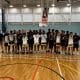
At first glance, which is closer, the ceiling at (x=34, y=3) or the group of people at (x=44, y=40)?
the group of people at (x=44, y=40)

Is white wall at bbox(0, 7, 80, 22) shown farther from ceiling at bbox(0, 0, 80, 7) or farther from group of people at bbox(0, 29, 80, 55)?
group of people at bbox(0, 29, 80, 55)

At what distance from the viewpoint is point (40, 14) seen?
27031 mm

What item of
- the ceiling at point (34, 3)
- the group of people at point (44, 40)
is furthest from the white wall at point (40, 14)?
the group of people at point (44, 40)

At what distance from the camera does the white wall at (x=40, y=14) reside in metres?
26.5

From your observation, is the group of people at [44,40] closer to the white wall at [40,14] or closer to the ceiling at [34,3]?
the ceiling at [34,3]

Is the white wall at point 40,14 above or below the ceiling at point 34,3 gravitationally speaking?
below

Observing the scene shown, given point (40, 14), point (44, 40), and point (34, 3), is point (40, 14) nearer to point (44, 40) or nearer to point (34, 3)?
point (34, 3)

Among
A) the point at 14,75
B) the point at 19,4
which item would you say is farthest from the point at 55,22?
the point at 14,75

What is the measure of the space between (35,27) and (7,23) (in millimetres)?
3649

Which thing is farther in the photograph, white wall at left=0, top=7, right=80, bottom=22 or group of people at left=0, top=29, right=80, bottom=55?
white wall at left=0, top=7, right=80, bottom=22

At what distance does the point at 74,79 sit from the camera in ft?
24.8

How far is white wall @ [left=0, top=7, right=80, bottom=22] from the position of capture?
2650 cm

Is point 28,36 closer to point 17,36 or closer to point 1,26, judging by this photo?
point 17,36

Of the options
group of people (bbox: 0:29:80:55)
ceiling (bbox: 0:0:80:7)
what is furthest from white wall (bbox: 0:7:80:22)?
group of people (bbox: 0:29:80:55)
